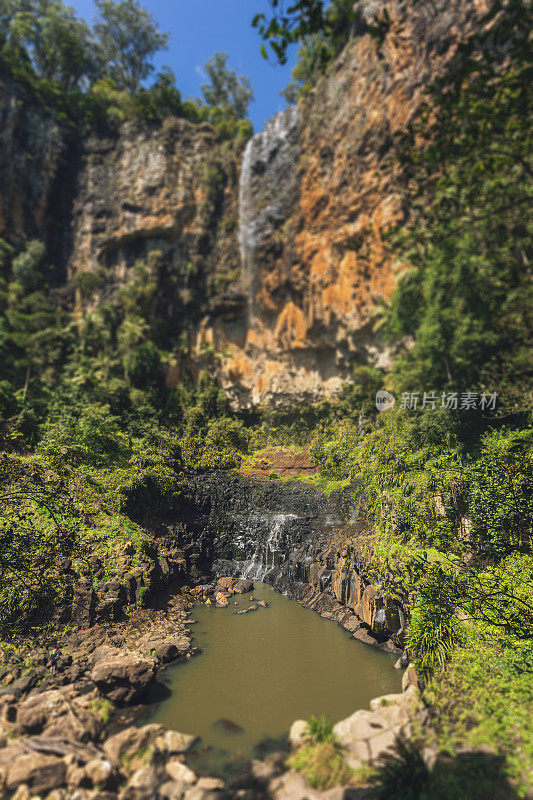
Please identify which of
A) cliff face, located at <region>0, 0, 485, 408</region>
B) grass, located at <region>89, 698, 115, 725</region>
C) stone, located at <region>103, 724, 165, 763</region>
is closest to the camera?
stone, located at <region>103, 724, 165, 763</region>

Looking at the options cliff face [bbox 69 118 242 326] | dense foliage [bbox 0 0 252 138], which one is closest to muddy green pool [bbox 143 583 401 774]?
cliff face [bbox 69 118 242 326]

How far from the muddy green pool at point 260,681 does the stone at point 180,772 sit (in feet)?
0.91

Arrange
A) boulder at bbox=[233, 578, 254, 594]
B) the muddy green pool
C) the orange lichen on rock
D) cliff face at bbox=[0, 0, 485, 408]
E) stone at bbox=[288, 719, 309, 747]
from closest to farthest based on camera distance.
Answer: stone at bbox=[288, 719, 309, 747] < the muddy green pool < boulder at bbox=[233, 578, 254, 594] < cliff face at bbox=[0, 0, 485, 408] < the orange lichen on rock

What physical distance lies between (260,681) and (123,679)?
275cm

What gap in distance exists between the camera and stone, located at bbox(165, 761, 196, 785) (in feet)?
17.3

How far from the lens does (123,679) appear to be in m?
7.24

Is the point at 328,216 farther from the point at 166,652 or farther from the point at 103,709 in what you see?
the point at 103,709

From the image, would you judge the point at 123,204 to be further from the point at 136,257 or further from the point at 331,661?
the point at 331,661

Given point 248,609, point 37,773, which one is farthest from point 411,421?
point 37,773

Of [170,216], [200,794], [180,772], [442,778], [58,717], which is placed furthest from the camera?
[170,216]

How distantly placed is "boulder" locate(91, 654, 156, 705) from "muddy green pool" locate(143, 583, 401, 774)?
1.49ft

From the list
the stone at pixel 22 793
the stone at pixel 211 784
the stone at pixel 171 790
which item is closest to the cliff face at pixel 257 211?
the stone at pixel 211 784

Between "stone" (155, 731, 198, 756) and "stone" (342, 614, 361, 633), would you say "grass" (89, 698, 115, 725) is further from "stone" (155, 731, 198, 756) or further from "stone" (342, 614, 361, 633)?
"stone" (342, 614, 361, 633)

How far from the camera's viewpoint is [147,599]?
10.8 meters
